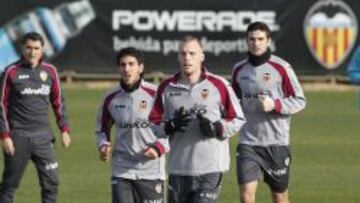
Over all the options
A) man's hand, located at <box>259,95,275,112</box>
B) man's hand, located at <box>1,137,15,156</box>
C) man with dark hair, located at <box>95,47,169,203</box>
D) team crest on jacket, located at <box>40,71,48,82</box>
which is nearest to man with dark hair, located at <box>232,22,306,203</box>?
man's hand, located at <box>259,95,275,112</box>

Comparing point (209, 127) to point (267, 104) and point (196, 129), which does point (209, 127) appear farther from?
point (267, 104)

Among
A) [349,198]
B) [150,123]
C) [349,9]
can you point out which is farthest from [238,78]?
[349,9]

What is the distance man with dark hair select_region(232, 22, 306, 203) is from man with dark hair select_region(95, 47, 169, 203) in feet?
5.76

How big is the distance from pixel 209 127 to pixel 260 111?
243cm

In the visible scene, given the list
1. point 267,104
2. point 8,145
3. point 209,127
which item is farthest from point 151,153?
point 8,145

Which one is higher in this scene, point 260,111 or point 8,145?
point 260,111

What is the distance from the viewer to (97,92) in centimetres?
3166

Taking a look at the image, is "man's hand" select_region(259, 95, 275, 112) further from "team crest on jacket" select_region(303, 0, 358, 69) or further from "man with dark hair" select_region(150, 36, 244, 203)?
"team crest on jacket" select_region(303, 0, 358, 69)

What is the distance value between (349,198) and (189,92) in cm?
521

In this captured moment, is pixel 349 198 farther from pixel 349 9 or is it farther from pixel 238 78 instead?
pixel 349 9

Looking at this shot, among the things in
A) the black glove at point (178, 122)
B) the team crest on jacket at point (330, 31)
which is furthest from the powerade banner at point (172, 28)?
the black glove at point (178, 122)

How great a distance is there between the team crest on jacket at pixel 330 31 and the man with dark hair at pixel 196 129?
73.7 feet

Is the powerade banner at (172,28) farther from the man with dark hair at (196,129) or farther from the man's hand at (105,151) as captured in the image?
the man with dark hair at (196,129)

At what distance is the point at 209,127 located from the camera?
10438 millimetres
